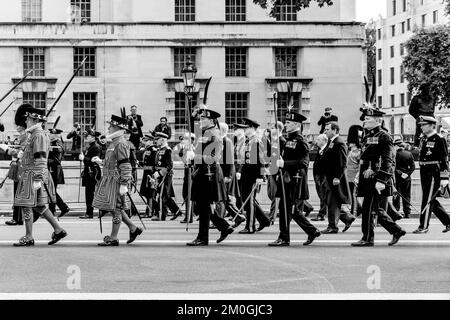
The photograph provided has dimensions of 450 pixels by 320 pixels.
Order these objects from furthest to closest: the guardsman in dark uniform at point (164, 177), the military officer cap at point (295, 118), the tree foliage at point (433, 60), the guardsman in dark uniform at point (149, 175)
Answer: the tree foliage at point (433, 60), the guardsman in dark uniform at point (149, 175), the guardsman in dark uniform at point (164, 177), the military officer cap at point (295, 118)

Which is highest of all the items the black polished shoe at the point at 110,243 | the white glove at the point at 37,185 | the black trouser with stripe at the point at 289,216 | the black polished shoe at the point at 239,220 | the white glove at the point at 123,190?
the white glove at the point at 37,185

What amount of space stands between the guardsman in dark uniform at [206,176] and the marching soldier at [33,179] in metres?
2.05

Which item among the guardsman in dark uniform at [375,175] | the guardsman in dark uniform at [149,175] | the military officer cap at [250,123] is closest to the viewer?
the guardsman in dark uniform at [375,175]

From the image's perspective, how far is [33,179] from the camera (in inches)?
568

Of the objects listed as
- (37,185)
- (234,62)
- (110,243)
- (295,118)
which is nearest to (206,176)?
(295,118)

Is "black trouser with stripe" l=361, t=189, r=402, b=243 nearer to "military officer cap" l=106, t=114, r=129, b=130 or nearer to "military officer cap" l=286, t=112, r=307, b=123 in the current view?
"military officer cap" l=286, t=112, r=307, b=123

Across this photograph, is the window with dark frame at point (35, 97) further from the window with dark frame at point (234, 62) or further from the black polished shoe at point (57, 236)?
the black polished shoe at point (57, 236)

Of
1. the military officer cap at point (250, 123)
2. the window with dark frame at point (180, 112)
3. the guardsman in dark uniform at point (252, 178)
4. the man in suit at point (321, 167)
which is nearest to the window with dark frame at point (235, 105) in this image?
the window with dark frame at point (180, 112)

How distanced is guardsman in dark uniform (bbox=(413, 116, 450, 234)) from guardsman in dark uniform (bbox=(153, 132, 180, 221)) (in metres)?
6.55

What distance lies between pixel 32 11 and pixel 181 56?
8089 millimetres

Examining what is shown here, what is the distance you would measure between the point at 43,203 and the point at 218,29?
36.5m

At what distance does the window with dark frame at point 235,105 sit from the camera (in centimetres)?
4994
